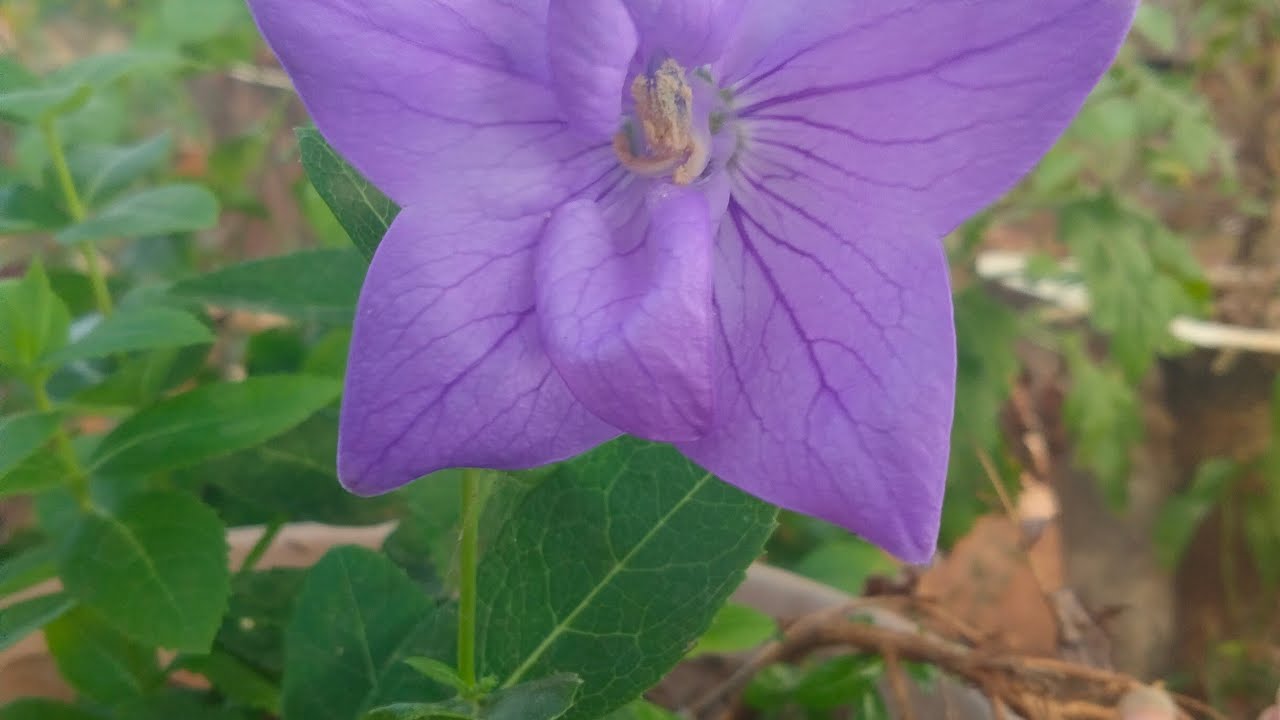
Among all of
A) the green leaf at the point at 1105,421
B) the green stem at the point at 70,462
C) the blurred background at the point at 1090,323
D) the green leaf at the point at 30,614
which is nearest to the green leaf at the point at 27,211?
the blurred background at the point at 1090,323

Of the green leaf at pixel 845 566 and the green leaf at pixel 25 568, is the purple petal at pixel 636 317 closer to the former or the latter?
the green leaf at pixel 25 568

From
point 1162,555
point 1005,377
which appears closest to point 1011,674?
point 1005,377

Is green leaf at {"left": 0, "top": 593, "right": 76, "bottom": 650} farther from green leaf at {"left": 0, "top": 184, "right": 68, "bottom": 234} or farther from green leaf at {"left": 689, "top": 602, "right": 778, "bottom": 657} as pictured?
green leaf at {"left": 689, "top": 602, "right": 778, "bottom": 657}

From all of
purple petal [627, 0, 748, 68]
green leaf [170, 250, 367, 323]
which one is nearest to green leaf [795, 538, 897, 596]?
green leaf [170, 250, 367, 323]

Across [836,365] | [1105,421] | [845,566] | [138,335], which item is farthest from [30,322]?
[1105,421]

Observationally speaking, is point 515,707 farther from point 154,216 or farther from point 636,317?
point 154,216

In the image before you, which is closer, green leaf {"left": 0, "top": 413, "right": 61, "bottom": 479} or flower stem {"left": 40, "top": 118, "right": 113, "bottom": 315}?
green leaf {"left": 0, "top": 413, "right": 61, "bottom": 479}

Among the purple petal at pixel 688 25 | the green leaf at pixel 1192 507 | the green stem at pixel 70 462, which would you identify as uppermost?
the purple petal at pixel 688 25

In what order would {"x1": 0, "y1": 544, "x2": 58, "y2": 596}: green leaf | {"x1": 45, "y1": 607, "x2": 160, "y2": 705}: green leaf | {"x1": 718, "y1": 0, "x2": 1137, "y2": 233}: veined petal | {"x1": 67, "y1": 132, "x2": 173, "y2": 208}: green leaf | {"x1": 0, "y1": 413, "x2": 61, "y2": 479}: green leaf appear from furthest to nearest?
{"x1": 67, "y1": 132, "x2": 173, "y2": 208}: green leaf < {"x1": 45, "y1": 607, "x2": 160, "y2": 705}: green leaf < {"x1": 0, "y1": 544, "x2": 58, "y2": 596}: green leaf < {"x1": 0, "y1": 413, "x2": 61, "y2": 479}: green leaf < {"x1": 718, "y1": 0, "x2": 1137, "y2": 233}: veined petal
